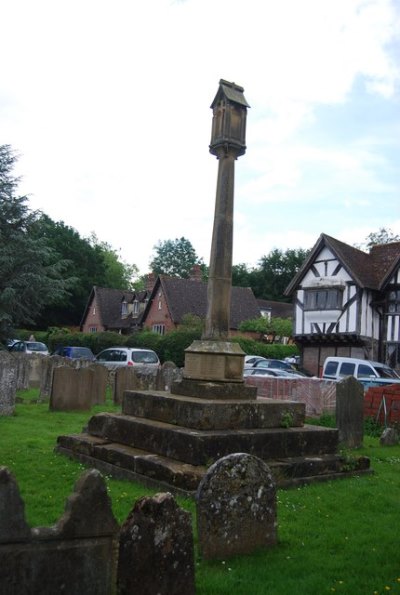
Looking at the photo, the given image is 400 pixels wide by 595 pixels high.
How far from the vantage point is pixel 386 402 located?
16.1m

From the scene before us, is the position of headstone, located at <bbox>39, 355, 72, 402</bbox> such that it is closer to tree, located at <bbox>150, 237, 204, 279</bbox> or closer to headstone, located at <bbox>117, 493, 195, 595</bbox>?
headstone, located at <bbox>117, 493, 195, 595</bbox>

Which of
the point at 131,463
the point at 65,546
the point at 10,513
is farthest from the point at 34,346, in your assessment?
the point at 10,513

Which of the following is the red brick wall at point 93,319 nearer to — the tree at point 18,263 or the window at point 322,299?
the tree at point 18,263

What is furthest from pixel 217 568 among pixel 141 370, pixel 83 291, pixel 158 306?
pixel 83 291

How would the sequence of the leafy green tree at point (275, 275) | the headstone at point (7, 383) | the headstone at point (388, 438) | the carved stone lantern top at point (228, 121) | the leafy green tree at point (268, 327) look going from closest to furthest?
the carved stone lantern top at point (228, 121), the headstone at point (388, 438), the headstone at point (7, 383), the leafy green tree at point (268, 327), the leafy green tree at point (275, 275)

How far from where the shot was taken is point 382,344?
33469 millimetres

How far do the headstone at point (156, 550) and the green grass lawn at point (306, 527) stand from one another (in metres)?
0.49

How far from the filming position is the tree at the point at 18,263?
32406mm

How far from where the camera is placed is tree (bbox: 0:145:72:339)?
106 feet

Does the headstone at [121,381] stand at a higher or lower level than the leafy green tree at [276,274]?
lower

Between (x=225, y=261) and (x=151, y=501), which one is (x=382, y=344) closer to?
(x=225, y=261)

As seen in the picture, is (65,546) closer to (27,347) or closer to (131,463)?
(131,463)

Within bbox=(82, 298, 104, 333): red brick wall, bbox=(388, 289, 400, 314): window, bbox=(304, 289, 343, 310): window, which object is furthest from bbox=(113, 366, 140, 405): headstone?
bbox=(82, 298, 104, 333): red brick wall

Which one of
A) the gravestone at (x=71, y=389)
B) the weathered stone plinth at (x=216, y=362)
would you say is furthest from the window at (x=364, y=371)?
the weathered stone plinth at (x=216, y=362)
